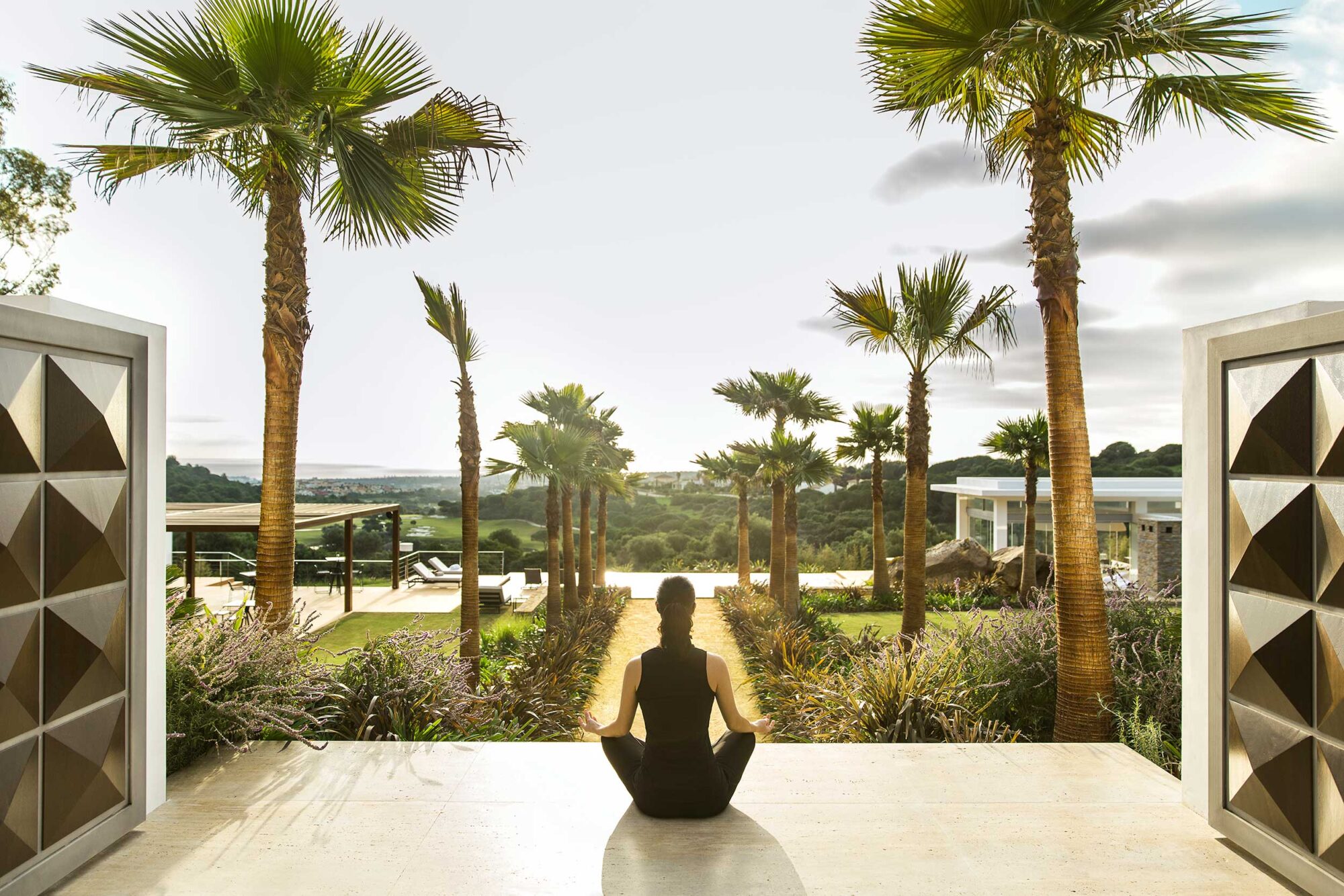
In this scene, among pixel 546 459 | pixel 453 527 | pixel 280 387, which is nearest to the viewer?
pixel 280 387

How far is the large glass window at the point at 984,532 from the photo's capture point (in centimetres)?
1827

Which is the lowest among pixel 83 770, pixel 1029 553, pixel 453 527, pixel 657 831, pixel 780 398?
pixel 453 527

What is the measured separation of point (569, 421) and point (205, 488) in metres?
12.6

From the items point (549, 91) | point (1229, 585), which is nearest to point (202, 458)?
point (549, 91)

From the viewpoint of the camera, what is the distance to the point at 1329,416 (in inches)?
87.3

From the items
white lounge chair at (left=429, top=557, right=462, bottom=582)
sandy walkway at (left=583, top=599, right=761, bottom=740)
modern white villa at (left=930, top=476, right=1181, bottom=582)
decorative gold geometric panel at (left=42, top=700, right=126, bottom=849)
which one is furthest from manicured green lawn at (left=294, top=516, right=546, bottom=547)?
decorative gold geometric panel at (left=42, top=700, right=126, bottom=849)

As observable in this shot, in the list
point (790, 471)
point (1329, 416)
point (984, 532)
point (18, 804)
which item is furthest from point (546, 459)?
point (984, 532)

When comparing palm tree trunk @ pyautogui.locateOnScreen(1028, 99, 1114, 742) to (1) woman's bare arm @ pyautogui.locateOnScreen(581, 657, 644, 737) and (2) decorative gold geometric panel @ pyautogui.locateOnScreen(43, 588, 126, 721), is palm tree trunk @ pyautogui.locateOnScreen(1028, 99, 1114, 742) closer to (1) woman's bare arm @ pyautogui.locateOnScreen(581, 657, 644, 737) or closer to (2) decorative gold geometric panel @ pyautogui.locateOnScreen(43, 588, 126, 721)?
(1) woman's bare arm @ pyautogui.locateOnScreen(581, 657, 644, 737)

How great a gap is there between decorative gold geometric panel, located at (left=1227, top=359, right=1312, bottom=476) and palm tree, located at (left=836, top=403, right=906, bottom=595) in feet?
39.5

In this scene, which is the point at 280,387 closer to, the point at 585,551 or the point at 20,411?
the point at 20,411

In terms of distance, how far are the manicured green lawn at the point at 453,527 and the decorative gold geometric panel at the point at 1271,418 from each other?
20633 millimetres

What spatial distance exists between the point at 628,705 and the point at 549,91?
1033 cm

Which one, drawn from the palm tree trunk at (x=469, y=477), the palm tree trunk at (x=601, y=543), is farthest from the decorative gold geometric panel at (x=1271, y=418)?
the palm tree trunk at (x=601, y=543)

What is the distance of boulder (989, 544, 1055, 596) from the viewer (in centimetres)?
1479
